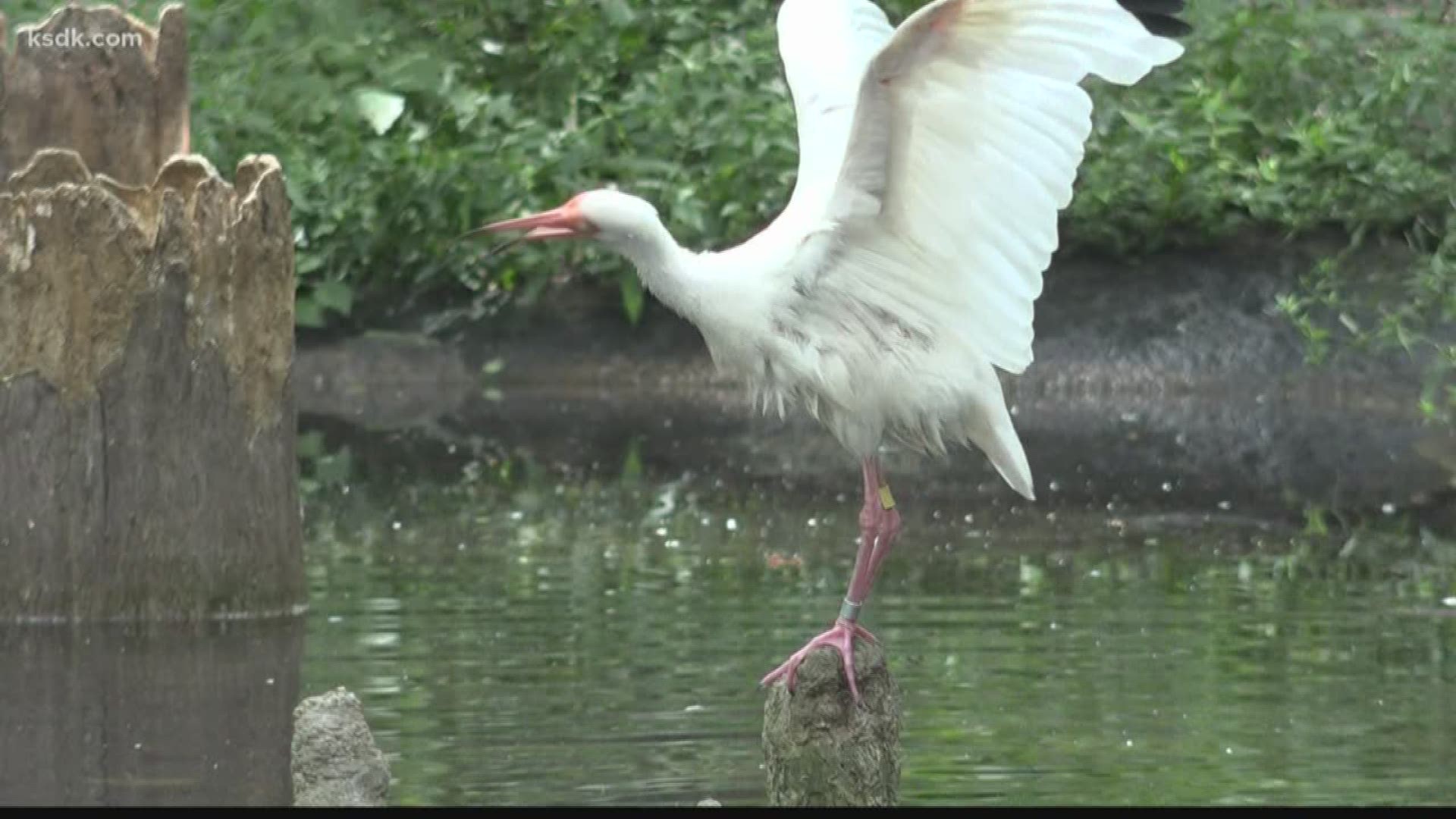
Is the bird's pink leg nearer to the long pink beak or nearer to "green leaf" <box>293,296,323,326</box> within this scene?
the long pink beak

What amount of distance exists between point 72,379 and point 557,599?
1794 millimetres

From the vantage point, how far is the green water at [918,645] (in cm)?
673

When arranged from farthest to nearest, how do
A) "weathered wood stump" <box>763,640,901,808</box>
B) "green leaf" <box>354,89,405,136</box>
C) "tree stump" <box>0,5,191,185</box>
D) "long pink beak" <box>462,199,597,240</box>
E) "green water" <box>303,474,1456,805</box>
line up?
1. "green leaf" <box>354,89,405,136</box>
2. "tree stump" <box>0,5,191,185</box>
3. "green water" <box>303,474,1456,805</box>
4. "long pink beak" <box>462,199,597,240</box>
5. "weathered wood stump" <box>763,640,901,808</box>

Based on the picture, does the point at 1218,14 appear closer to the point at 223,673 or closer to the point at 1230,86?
the point at 1230,86

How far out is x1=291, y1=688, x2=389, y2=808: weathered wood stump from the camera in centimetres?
605

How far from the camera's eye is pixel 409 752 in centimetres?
694

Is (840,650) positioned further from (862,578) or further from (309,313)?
(309,313)

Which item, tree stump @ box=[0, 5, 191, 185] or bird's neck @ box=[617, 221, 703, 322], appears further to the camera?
tree stump @ box=[0, 5, 191, 185]

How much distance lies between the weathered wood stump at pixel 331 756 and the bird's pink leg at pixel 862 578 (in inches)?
35.5

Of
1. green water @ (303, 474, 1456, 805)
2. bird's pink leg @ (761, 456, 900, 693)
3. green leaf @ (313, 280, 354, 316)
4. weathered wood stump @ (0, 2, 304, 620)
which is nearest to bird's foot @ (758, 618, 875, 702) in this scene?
bird's pink leg @ (761, 456, 900, 693)

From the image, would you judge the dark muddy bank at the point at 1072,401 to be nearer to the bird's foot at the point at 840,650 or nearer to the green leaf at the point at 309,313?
the green leaf at the point at 309,313

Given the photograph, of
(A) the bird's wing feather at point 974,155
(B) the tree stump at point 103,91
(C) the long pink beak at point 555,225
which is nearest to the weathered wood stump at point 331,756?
(C) the long pink beak at point 555,225

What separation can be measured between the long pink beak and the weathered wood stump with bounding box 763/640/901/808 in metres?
1.06

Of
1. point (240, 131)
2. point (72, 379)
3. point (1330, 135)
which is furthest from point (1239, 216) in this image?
point (72, 379)
